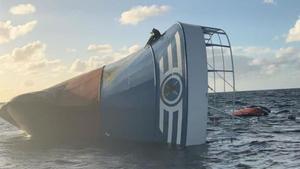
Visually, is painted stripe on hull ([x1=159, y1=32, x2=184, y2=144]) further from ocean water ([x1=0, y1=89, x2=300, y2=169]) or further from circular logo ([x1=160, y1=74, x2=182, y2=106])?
ocean water ([x1=0, y1=89, x2=300, y2=169])

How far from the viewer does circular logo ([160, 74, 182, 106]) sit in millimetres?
18391

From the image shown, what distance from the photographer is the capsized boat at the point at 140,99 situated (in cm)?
1839

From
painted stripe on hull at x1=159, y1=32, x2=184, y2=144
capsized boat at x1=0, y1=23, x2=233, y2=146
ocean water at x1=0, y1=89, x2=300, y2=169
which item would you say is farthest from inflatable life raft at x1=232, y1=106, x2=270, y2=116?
painted stripe on hull at x1=159, y1=32, x2=184, y2=144

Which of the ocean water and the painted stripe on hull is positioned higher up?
the painted stripe on hull

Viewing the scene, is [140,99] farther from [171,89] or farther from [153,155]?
[153,155]

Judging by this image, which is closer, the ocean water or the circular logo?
the ocean water

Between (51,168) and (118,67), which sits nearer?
(51,168)

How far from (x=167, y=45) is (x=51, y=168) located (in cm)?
702

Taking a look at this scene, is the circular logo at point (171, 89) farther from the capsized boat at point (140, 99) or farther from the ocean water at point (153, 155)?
the ocean water at point (153, 155)

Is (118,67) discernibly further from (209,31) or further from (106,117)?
(209,31)

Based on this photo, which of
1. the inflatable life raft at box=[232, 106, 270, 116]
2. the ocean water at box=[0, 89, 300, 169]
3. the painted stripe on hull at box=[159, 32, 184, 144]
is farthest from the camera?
the inflatable life raft at box=[232, 106, 270, 116]

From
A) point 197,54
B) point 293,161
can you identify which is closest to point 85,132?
point 197,54

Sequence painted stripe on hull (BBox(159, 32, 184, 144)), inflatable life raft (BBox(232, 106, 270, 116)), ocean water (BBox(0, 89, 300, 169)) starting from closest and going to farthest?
ocean water (BBox(0, 89, 300, 169)) → painted stripe on hull (BBox(159, 32, 184, 144)) → inflatable life raft (BBox(232, 106, 270, 116))

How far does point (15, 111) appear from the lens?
23656 mm
